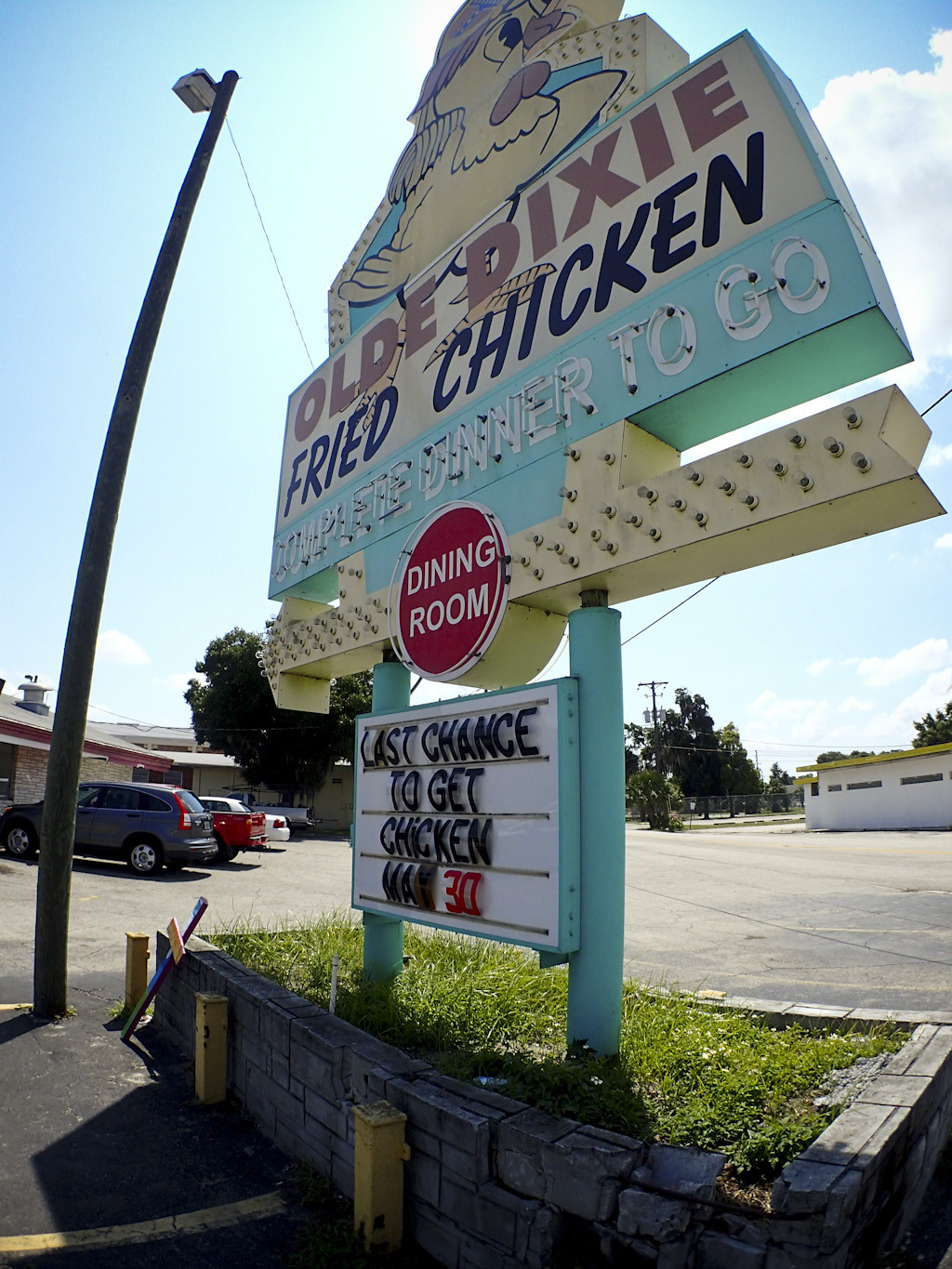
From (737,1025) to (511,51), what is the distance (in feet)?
23.5

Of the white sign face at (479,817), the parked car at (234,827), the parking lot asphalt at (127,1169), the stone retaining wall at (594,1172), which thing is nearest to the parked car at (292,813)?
the parked car at (234,827)

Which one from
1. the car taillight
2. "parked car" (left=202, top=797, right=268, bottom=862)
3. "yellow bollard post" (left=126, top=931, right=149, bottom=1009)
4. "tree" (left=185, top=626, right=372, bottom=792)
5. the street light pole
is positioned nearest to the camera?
the street light pole

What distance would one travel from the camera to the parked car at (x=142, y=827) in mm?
15031

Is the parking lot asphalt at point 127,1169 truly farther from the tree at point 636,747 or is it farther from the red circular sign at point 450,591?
the tree at point 636,747

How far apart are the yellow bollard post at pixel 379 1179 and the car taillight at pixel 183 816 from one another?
12.7 metres

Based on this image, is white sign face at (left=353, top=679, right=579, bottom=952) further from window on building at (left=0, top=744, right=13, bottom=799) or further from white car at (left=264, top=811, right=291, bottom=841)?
window on building at (left=0, top=744, right=13, bottom=799)

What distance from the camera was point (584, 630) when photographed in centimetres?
460

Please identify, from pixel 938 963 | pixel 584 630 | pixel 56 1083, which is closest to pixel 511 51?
pixel 584 630

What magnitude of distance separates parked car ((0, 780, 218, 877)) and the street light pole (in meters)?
7.99

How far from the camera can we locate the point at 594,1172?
2.95m

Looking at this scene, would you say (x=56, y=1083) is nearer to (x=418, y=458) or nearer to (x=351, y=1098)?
(x=351, y=1098)

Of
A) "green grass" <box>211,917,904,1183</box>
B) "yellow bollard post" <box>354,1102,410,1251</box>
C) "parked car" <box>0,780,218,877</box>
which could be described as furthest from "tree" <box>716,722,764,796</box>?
"yellow bollard post" <box>354,1102,410,1251</box>

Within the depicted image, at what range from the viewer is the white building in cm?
3450

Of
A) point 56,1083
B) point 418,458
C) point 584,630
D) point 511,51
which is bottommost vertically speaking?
point 56,1083
